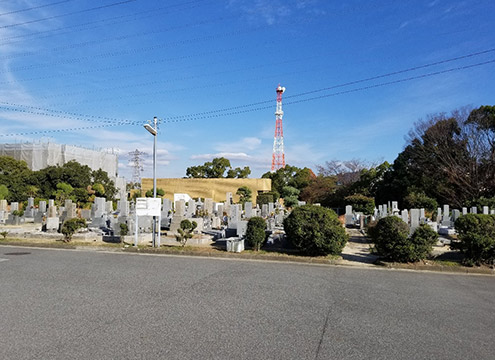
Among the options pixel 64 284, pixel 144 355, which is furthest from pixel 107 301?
pixel 144 355

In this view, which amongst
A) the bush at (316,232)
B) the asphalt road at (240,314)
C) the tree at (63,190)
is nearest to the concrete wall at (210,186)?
the tree at (63,190)

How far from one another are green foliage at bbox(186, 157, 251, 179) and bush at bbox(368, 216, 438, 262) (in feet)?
148

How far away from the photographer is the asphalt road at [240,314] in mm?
4055

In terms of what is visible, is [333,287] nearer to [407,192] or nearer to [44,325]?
[44,325]

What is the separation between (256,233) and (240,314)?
21.5 ft

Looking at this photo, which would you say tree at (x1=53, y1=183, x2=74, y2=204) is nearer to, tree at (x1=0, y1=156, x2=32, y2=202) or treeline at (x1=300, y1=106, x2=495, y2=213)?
tree at (x1=0, y1=156, x2=32, y2=202)

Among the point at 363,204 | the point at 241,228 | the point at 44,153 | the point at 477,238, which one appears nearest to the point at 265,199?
the point at 363,204

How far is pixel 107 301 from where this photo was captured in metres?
5.91

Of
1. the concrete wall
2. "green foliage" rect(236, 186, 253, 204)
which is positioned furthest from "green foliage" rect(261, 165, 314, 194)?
"green foliage" rect(236, 186, 253, 204)

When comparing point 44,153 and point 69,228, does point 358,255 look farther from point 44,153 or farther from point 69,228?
point 44,153

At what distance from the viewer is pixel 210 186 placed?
49375mm

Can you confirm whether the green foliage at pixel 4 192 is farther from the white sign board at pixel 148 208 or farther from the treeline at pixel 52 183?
the white sign board at pixel 148 208

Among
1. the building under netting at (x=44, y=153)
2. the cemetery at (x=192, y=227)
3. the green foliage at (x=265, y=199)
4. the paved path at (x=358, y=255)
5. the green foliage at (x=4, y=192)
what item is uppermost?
the building under netting at (x=44, y=153)

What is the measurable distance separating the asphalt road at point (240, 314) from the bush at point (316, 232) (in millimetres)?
1662
